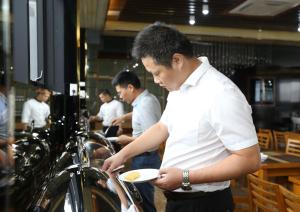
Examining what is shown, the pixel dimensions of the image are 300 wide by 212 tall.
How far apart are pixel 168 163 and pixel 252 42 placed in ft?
28.5

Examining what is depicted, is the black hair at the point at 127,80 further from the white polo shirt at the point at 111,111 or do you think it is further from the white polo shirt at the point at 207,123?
the white polo shirt at the point at 111,111

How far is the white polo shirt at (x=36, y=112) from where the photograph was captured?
1772 mm

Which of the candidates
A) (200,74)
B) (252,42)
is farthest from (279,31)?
(200,74)

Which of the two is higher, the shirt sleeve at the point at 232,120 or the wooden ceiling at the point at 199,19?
the wooden ceiling at the point at 199,19

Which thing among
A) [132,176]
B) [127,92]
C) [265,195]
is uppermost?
[127,92]

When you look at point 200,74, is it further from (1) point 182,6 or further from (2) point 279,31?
(2) point 279,31

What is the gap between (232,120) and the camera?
55.1 inches

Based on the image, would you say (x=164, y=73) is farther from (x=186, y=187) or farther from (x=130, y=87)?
(x=130, y=87)

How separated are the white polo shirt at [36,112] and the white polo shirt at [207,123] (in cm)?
70

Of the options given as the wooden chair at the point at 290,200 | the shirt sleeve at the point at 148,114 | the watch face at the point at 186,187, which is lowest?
the wooden chair at the point at 290,200

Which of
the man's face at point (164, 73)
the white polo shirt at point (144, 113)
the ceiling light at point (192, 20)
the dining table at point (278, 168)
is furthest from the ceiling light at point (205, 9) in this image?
the man's face at point (164, 73)

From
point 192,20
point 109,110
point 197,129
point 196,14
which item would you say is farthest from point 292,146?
point 197,129

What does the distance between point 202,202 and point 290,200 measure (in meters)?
0.88

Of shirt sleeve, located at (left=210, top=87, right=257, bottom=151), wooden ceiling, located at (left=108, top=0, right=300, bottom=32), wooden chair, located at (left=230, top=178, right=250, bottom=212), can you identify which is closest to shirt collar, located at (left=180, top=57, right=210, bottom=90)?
shirt sleeve, located at (left=210, top=87, right=257, bottom=151)
